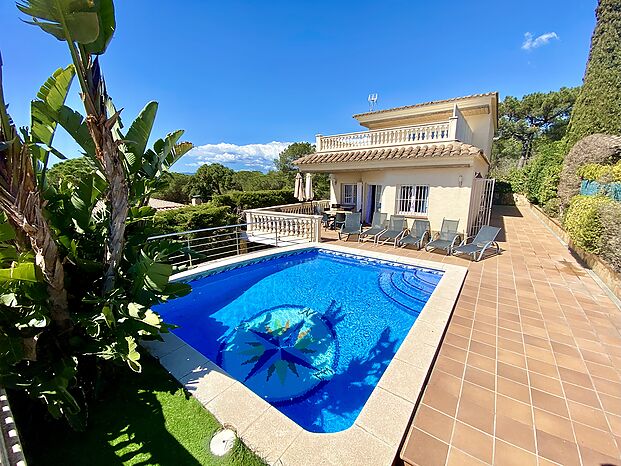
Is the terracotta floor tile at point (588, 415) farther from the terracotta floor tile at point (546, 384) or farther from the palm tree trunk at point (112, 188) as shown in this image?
the palm tree trunk at point (112, 188)

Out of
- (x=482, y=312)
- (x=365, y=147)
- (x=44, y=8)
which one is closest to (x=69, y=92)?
(x=44, y=8)

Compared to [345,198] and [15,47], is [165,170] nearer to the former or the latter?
[15,47]

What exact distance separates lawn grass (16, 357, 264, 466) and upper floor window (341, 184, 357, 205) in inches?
599

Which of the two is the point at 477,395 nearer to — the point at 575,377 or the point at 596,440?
the point at 596,440

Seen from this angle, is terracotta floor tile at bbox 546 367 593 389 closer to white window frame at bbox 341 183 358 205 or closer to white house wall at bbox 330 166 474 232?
white house wall at bbox 330 166 474 232

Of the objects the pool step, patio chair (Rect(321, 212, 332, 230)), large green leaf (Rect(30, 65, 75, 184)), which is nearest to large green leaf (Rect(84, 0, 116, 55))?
large green leaf (Rect(30, 65, 75, 184))

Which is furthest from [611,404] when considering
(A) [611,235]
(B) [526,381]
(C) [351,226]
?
(C) [351,226]

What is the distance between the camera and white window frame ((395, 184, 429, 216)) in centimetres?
1324

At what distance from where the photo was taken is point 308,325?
6.64 metres

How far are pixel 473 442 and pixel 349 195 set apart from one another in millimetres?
15494

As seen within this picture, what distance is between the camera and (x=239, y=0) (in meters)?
9.88

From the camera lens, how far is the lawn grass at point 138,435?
277cm

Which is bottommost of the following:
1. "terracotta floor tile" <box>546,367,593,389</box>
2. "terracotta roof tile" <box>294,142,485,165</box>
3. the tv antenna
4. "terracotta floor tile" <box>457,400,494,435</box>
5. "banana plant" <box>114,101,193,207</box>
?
"terracotta floor tile" <box>457,400,494,435</box>

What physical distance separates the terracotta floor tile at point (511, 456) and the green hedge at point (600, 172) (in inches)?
580
